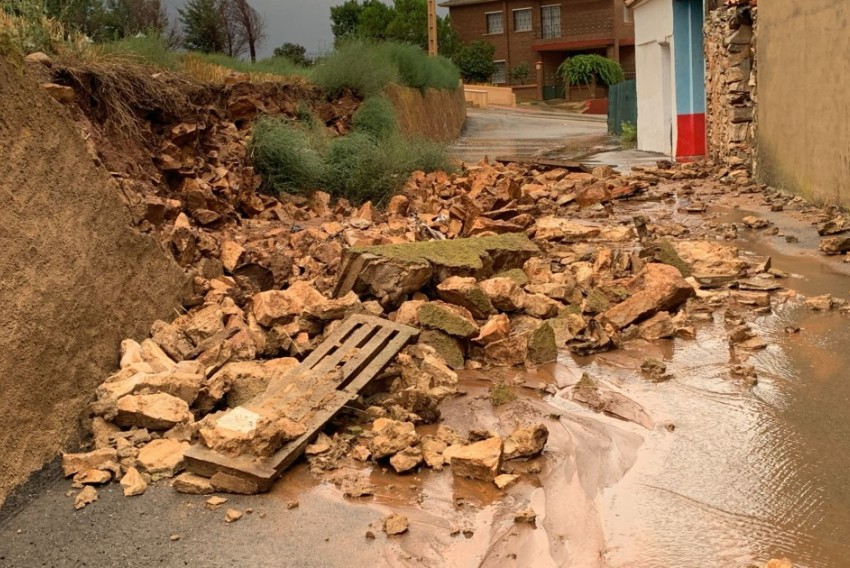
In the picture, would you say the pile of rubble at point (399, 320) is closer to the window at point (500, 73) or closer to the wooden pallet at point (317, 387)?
the wooden pallet at point (317, 387)

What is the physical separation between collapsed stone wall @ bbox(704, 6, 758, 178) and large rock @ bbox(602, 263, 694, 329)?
7476mm

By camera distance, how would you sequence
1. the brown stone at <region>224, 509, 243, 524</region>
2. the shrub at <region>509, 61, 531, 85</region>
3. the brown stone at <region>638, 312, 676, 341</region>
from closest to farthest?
the brown stone at <region>224, 509, 243, 524</region>
the brown stone at <region>638, 312, 676, 341</region>
the shrub at <region>509, 61, 531, 85</region>

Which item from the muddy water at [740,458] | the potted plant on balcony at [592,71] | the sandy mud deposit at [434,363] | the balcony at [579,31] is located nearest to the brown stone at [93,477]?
the sandy mud deposit at [434,363]

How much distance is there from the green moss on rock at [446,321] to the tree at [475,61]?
39655mm

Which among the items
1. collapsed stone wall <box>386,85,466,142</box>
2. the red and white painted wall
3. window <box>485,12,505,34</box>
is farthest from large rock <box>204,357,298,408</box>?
window <box>485,12,505,34</box>

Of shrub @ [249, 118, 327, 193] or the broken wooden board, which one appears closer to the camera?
shrub @ [249, 118, 327, 193]

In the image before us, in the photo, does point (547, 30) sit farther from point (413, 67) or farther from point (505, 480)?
point (505, 480)

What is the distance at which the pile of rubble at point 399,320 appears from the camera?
4094 mm

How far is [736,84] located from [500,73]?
3436 centimetres

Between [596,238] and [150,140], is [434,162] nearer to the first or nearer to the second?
[596,238]

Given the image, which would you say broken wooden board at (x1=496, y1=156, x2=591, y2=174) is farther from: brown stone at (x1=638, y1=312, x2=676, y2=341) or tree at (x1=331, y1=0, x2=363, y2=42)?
tree at (x1=331, y1=0, x2=363, y2=42)

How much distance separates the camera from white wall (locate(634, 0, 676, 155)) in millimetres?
17359

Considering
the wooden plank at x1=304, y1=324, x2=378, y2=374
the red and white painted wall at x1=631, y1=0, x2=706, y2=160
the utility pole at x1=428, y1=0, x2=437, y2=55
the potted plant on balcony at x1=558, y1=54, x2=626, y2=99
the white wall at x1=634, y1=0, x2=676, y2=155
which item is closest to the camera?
the wooden plank at x1=304, y1=324, x2=378, y2=374

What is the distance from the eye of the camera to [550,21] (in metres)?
46.3
